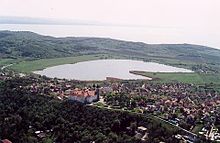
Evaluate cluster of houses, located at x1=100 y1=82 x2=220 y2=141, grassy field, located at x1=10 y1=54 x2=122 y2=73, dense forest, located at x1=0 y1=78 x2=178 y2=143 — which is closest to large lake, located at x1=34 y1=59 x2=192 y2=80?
grassy field, located at x1=10 y1=54 x2=122 y2=73

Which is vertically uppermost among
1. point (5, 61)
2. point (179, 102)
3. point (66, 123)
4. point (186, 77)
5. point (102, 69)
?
point (5, 61)

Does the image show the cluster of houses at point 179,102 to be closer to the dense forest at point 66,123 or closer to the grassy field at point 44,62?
the dense forest at point 66,123

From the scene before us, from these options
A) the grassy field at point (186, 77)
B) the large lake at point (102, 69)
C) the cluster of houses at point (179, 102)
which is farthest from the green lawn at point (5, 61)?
the cluster of houses at point (179, 102)

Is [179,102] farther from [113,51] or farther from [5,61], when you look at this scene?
[113,51]

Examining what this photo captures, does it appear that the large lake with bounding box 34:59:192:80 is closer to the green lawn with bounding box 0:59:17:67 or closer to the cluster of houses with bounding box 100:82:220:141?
the green lawn with bounding box 0:59:17:67

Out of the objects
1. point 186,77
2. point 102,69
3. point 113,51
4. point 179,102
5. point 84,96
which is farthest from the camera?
point 113,51

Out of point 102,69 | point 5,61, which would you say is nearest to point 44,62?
point 5,61

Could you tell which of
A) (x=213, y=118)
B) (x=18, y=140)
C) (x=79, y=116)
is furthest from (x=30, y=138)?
(x=213, y=118)
